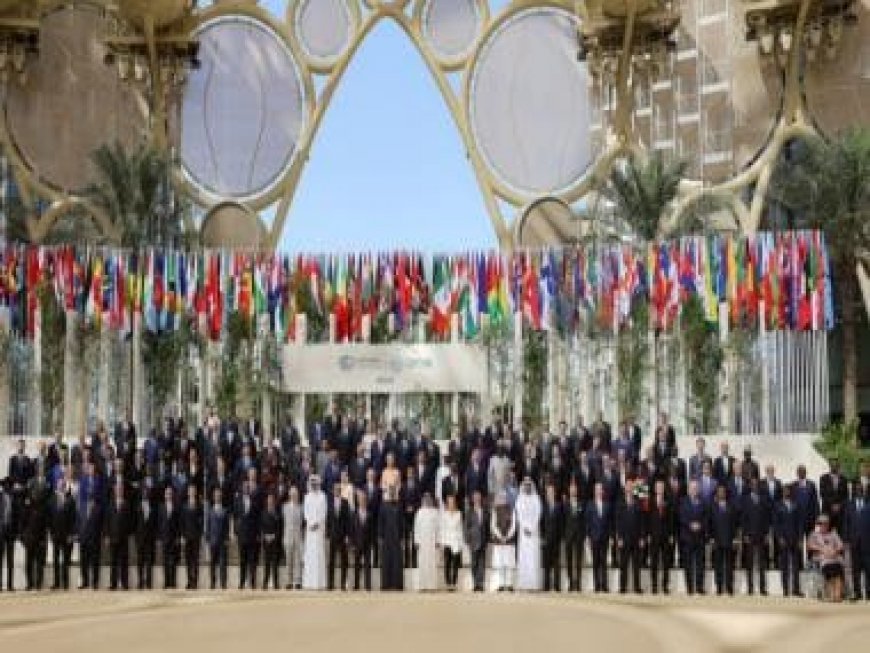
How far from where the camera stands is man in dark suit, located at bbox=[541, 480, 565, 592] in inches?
629

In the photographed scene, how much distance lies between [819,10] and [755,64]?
2.23 metres

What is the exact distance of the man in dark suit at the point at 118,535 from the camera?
16062 millimetres

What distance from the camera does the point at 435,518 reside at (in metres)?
16.0

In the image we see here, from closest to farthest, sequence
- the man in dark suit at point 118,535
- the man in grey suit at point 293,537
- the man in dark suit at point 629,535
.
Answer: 1. the man in dark suit at point 629,535
2. the man in dark suit at point 118,535
3. the man in grey suit at point 293,537

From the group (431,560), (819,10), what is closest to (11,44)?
(819,10)

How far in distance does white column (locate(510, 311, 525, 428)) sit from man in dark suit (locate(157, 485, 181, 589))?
9138 millimetres

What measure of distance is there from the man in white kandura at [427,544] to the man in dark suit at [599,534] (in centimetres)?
177

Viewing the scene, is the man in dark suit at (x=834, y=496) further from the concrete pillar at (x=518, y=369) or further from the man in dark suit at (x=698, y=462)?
the concrete pillar at (x=518, y=369)

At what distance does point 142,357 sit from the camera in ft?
90.9

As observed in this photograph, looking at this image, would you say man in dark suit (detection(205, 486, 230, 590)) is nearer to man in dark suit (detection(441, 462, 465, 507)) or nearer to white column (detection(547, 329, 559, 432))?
man in dark suit (detection(441, 462, 465, 507))

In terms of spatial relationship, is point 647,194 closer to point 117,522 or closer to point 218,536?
point 218,536

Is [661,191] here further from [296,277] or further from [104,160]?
[104,160]

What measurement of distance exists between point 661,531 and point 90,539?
6.56 metres

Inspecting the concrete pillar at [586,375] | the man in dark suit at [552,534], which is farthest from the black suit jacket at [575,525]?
the concrete pillar at [586,375]
